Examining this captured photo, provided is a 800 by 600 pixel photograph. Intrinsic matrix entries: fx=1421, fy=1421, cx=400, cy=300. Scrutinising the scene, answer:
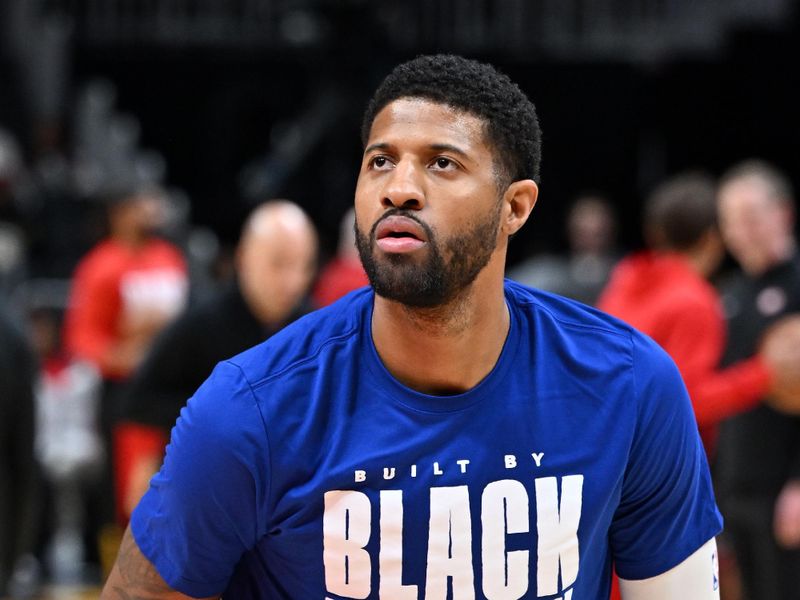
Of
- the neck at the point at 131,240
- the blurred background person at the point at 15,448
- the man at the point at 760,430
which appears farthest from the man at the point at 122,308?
the man at the point at 760,430

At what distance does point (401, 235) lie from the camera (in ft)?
7.55

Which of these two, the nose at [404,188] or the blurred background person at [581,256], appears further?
the blurred background person at [581,256]

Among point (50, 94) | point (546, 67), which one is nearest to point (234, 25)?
point (50, 94)

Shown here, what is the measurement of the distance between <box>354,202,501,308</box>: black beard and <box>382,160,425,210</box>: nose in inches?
0.6

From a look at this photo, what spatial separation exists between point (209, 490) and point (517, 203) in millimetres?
728

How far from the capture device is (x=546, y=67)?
38.5 ft

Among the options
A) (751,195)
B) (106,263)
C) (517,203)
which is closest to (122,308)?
(106,263)

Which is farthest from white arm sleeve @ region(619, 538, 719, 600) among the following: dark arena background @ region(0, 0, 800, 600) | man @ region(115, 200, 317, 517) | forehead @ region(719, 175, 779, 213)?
dark arena background @ region(0, 0, 800, 600)

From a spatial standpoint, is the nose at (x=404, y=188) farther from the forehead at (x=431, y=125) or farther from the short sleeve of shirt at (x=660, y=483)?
the short sleeve of shirt at (x=660, y=483)

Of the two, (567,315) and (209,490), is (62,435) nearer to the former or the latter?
(567,315)

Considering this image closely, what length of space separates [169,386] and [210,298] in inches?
13.6

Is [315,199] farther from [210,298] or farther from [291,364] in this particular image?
[291,364]

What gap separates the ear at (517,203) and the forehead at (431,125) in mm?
117

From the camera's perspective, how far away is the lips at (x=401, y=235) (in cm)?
229
